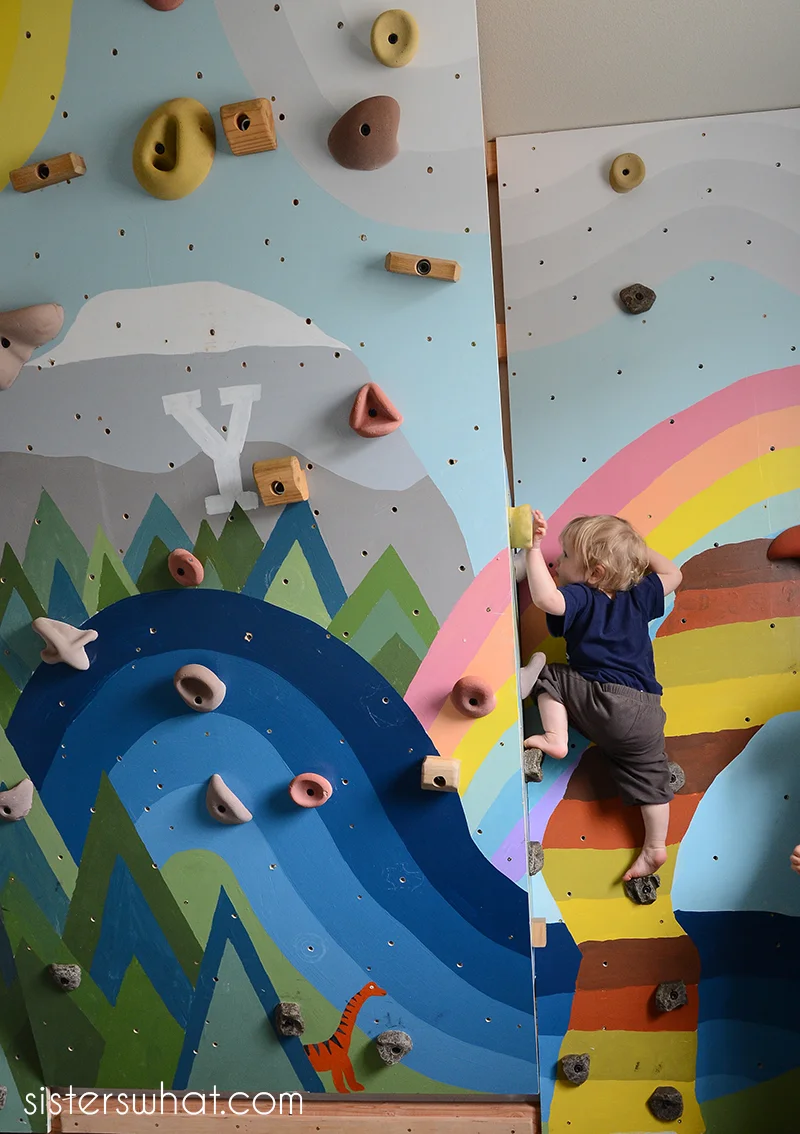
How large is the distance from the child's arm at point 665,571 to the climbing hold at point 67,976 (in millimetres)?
1469

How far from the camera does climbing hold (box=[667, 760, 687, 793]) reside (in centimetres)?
212

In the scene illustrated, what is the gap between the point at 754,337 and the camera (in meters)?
2.14

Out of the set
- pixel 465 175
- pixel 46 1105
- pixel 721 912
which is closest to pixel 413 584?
pixel 465 175

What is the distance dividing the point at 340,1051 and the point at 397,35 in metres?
1.84

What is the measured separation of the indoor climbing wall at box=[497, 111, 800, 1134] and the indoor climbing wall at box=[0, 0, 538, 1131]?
Answer: 534 mm

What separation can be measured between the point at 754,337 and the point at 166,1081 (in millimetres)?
2039

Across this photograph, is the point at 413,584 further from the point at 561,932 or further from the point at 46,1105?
the point at 46,1105

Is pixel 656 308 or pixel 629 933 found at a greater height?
pixel 656 308

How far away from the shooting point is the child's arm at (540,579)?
185 cm

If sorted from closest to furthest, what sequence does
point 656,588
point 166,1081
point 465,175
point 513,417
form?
point 465,175
point 166,1081
point 656,588
point 513,417

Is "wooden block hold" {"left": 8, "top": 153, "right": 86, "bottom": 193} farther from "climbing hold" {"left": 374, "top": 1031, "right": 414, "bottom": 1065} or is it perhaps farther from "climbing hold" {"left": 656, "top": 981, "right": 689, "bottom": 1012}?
"climbing hold" {"left": 656, "top": 981, "right": 689, "bottom": 1012}

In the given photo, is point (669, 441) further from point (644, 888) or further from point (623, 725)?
point (644, 888)

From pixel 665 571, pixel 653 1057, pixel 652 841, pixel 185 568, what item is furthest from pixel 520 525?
pixel 653 1057

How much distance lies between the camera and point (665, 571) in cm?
209
